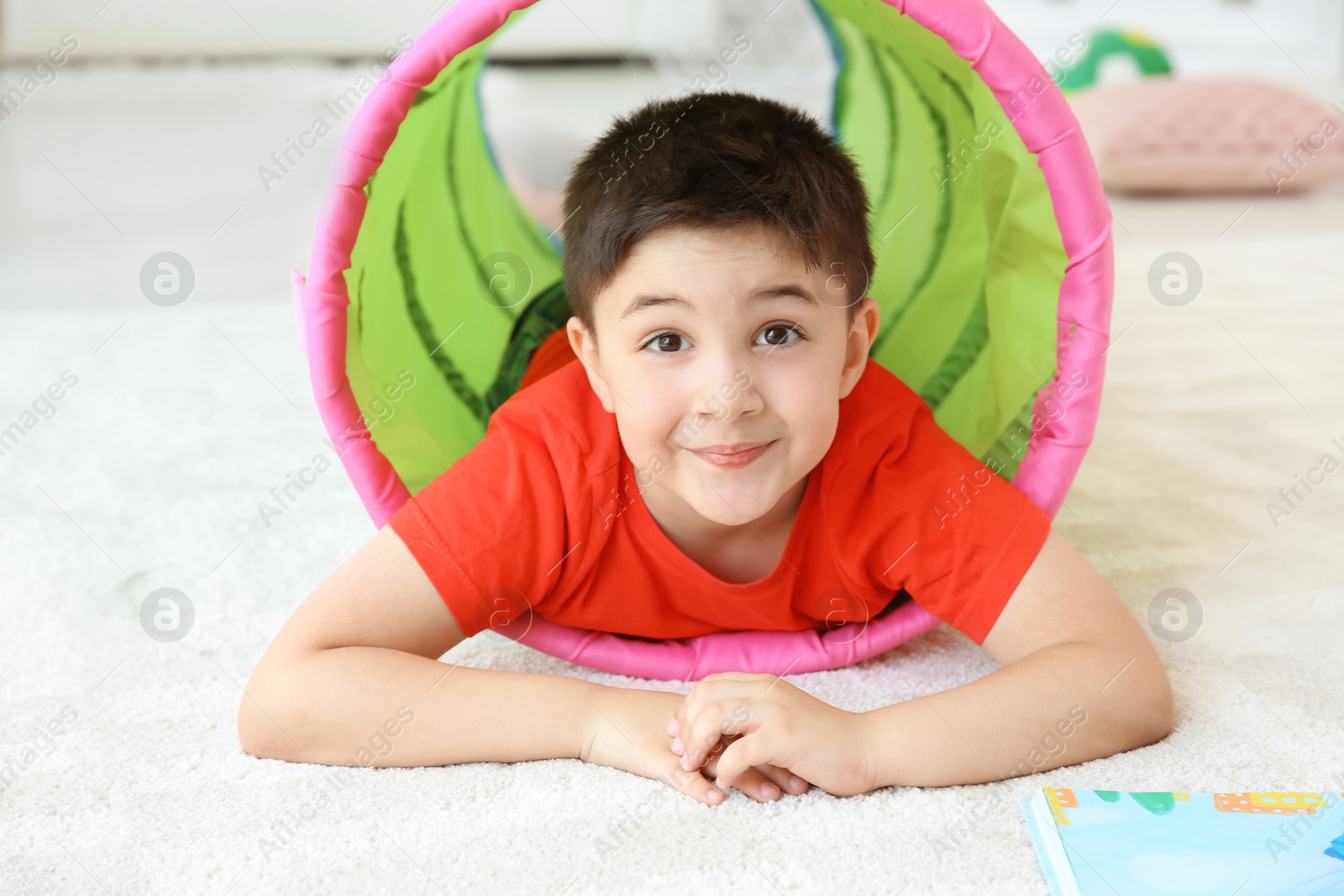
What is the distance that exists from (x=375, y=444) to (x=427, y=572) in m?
0.21

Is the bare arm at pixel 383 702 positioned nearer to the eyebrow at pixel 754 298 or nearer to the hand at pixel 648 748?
the hand at pixel 648 748

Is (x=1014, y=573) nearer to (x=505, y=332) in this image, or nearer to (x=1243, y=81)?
(x=505, y=332)

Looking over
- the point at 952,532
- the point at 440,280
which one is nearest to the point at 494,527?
the point at 952,532

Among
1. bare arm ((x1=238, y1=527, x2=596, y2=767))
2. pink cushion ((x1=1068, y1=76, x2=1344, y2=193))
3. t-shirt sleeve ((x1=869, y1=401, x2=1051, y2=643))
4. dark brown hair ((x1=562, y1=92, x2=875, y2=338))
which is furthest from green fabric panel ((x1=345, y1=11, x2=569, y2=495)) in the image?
pink cushion ((x1=1068, y1=76, x2=1344, y2=193))

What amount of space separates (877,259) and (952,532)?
2.09ft

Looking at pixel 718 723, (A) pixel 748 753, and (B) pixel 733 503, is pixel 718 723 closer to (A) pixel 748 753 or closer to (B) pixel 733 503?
(A) pixel 748 753

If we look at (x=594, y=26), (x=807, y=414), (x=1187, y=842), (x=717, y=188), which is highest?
(x=594, y=26)

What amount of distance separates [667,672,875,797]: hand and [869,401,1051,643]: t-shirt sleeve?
0.17 metres

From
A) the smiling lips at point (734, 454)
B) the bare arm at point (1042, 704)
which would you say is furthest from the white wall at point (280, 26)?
the bare arm at point (1042, 704)

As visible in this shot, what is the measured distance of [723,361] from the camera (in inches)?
35.7

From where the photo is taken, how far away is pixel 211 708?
41.6 inches

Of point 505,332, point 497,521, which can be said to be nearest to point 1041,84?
point 497,521

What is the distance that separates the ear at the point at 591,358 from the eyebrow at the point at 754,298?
9 centimetres

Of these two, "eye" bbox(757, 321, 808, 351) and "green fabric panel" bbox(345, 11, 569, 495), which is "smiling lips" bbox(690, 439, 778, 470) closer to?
"eye" bbox(757, 321, 808, 351)
